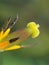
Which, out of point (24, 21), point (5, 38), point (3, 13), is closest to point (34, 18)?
point (24, 21)

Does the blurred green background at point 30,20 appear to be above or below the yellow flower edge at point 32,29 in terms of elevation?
above

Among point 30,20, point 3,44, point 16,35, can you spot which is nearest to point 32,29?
point 16,35

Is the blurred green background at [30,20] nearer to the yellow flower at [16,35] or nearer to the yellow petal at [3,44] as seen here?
the yellow flower at [16,35]

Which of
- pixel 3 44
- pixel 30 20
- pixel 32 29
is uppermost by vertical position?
pixel 30 20

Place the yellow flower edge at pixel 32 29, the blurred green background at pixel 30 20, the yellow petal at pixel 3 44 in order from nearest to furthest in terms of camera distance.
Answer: the yellow petal at pixel 3 44
the yellow flower edge at pixel 32 29
the blurred green background at pixel 30 20

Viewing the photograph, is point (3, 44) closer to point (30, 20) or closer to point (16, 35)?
point (16, 35)

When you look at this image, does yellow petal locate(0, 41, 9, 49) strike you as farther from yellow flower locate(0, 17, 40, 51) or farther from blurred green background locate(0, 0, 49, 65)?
blurred green background locate(0, 0, 49, 65)

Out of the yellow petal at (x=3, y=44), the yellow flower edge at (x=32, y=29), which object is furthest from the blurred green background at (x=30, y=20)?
the yellow petal at (x=3, y=44)

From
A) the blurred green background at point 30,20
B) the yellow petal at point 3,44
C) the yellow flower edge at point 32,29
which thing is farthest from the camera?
the blurred green background at point 30,20

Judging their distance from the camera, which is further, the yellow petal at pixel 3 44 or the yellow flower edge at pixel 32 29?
the yellow flower edge at pixel 32 29
